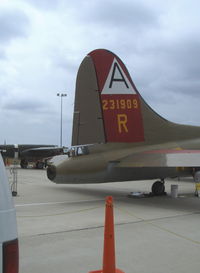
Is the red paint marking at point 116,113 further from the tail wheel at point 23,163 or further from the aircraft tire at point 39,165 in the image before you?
the tail wheel at point 23,163

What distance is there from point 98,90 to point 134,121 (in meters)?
1.75

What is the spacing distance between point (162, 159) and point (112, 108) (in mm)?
2897

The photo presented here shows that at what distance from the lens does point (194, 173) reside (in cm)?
1271

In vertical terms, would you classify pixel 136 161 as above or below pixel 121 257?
above

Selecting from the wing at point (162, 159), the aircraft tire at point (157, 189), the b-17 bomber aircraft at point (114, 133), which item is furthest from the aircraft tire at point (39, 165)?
the wing at point (162, 159)

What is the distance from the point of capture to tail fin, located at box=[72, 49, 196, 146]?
485 inches

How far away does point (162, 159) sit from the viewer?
10562 millimetres

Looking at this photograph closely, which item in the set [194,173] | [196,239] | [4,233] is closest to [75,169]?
[194,173]

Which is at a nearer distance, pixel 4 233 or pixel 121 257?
pixel 4 233

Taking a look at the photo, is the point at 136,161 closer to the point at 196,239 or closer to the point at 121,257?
the point at 196,239

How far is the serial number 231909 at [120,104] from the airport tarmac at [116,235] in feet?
11.1

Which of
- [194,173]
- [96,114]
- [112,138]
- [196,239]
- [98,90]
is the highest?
[98,90]

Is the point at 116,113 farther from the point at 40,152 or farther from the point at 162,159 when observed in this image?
the point at 40,152

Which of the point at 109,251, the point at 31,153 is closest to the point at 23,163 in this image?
the point at 31,153
